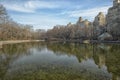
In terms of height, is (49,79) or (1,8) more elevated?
(1,8)

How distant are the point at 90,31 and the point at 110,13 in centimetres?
2063

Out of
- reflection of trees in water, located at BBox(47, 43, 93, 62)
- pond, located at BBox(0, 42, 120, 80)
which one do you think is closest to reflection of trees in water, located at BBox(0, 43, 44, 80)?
pond, located at BBox(0, 42, 120, 80)

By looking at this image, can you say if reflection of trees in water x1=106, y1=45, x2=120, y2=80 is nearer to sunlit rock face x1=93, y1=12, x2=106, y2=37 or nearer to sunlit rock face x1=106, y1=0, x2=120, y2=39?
sunlit rock face x1=106, y1=0, x2=120, y2=39

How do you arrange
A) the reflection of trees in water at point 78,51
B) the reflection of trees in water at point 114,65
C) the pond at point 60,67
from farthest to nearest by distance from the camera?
the reflection of trees in water at point 78,51 < the reflection of trees in water at point 114,65 < the pond at point 60,67

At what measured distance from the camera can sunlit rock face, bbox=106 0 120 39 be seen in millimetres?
105713

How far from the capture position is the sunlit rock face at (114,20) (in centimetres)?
10571

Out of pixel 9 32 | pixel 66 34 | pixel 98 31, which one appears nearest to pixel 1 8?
pixel 9 32

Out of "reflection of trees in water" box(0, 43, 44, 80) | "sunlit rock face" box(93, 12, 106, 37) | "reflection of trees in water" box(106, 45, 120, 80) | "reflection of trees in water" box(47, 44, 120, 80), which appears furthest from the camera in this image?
"sunlit rock face" box(93, 12, 106, 37)

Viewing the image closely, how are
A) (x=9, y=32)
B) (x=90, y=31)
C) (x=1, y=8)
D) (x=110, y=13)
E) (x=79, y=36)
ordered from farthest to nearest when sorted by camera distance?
(x=79, y=36) < (x=90, y=31) < (x=110, y=13) < (x=9, y=32) < (x=1, y=8)

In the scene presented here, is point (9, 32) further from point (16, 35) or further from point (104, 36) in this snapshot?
point (104, 36)

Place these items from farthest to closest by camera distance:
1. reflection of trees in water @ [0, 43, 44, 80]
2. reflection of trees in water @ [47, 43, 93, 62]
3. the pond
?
reflection of trees in water @ [47, 43, 93, 62] < reflection of trees in water @ [0, 43, 44, 80] < the pond

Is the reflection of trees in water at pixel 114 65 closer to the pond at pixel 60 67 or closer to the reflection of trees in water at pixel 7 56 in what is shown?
the pond at pixel 60 67

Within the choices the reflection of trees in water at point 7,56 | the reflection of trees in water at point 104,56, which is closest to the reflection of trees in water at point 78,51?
the reflection of trees in water at point 104,56

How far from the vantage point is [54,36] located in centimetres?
19062
